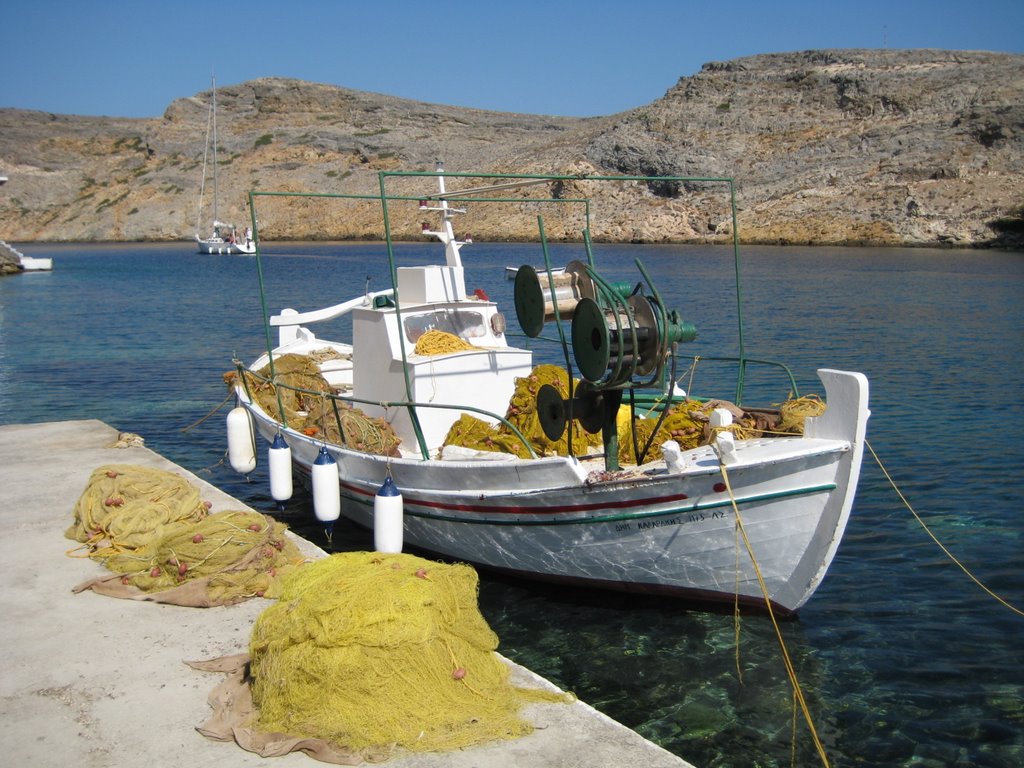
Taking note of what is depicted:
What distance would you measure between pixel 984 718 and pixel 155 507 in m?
7.38

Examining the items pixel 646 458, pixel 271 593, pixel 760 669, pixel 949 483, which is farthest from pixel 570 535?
pixel 949 483

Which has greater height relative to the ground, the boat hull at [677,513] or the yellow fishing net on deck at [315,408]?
the yellow fishing net on deck at [315,408]

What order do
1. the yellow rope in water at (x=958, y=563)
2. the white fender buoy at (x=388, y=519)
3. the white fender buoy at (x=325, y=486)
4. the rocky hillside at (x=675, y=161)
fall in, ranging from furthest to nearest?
the rocky hillside at (x=675, y=161) → the white fender buoy at (x=325, y=486) → the yellow rope in water at (x=958, y=563) → the white fender buoy at (x=388, y=519)

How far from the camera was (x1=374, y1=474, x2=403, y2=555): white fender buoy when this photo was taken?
9055 millimetres

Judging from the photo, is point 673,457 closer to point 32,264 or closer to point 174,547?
point 174,547

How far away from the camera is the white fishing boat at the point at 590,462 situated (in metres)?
7.96

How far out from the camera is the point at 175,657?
6.85m

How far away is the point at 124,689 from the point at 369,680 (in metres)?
1.76

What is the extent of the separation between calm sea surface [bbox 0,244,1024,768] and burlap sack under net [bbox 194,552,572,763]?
1.83 m

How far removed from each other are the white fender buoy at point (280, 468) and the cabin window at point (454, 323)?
2.27m

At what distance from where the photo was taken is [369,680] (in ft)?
19.3

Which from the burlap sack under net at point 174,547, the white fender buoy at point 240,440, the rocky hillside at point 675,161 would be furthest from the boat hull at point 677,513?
the rocky hillside at point 675,161

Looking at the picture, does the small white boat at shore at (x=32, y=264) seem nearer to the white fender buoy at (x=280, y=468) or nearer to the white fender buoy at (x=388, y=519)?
the white fender buoy at (x=280, y=468)

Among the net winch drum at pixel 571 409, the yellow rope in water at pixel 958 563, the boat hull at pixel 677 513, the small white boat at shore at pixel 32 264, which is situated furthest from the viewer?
the small white boat at shore at pixel 32 264
